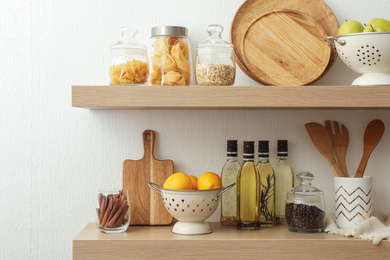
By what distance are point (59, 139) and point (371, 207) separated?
36.3 inches

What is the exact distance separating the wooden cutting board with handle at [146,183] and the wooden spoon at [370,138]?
568mm

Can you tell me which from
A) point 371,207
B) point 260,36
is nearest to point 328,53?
point 260,36

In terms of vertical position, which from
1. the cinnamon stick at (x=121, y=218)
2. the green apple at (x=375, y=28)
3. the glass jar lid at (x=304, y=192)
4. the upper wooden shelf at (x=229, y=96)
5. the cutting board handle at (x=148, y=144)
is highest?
the green apple at (x=375, y=28)

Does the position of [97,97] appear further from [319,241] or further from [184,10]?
[319,241]

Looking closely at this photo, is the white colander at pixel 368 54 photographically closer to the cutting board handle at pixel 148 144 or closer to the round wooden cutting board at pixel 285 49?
the round wooden cutting board at pixel 285 49

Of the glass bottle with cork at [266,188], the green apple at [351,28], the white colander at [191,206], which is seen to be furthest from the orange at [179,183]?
the green apple at [351,28]

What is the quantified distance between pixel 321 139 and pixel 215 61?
408 millimetres

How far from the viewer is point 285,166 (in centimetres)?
148

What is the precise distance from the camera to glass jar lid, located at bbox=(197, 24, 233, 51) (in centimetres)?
137

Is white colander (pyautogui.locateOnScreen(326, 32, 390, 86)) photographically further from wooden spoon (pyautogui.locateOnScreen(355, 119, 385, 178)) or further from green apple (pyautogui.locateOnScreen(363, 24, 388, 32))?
wooden spoon (pyautogui.locateOnScreen(355, 119, 385, 178))

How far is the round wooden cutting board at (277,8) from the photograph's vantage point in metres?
1.47

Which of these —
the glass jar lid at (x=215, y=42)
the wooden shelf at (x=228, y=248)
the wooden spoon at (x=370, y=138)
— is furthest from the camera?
the wooden spoon at (x=370, y=138)

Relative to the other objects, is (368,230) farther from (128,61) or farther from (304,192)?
(128,61)

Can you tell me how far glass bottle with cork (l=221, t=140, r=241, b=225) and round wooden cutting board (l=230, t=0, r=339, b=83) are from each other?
0.29 m
